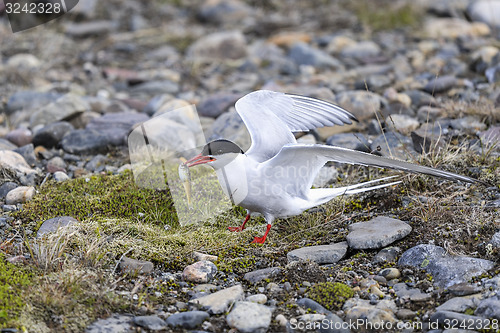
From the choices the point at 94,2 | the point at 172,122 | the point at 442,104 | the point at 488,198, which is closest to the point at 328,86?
the point at 442,104

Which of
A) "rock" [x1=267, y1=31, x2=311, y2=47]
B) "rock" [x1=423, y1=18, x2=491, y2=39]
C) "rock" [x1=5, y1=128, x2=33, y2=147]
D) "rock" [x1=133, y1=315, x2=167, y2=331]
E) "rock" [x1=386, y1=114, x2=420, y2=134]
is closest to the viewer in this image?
"rock" [x1=133, y1=315, x2=167, y2=331]

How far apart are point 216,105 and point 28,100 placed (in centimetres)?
259

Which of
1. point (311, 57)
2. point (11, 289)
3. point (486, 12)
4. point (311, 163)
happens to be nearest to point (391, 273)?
point (311, 163)

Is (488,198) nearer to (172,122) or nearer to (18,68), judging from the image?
(172,122)

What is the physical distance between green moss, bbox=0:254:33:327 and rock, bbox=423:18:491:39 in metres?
8.88

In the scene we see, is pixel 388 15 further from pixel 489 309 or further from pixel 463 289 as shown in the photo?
pixel 489 309

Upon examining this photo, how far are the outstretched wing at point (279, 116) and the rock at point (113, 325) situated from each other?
1.67 metres

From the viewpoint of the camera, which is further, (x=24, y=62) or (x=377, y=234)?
(x=24, y=62)

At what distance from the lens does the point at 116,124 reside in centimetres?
645

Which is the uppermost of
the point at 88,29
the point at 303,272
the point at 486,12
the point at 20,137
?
the point at 88,29

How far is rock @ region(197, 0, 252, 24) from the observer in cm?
1210

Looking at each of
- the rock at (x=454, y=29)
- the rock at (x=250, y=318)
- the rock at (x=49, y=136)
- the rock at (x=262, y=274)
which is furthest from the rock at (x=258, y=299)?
the rock at (x=454, y=29)

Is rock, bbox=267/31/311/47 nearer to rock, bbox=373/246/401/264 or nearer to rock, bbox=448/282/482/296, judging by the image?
rock, bbox=373/246/401/264

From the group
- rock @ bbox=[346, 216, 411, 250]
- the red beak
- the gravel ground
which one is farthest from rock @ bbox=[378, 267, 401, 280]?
the red beak
